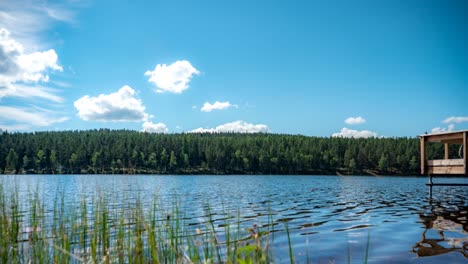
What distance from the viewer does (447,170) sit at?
57.9 feet

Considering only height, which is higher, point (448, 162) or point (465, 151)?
point (465, 151)

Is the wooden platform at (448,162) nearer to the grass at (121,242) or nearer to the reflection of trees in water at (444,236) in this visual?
the reflection of trees in water at (444,236)

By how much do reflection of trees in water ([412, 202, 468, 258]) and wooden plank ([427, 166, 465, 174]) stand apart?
3528 mm

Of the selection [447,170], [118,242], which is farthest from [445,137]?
[118,242]

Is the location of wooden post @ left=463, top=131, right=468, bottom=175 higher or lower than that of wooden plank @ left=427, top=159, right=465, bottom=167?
higher

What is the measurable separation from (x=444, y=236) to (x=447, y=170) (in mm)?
9234

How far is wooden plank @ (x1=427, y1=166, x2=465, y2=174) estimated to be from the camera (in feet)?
55.0

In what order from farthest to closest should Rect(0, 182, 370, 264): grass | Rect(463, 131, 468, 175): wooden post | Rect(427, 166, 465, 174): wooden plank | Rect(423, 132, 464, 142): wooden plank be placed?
Rect(423, 132, 464, 142): wooden plank
Rect(427, 166, 465, 174): wooden plank
Rect(463, 131, 468, 175): wooden post
Rect(0, 182, 370, 264): grass

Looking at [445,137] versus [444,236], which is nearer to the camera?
[444,236]

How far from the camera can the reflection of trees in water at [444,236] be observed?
8.00 metres

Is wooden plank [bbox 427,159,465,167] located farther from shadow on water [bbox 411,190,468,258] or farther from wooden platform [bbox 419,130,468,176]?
shadow on water [bbox 411,190,468,258]

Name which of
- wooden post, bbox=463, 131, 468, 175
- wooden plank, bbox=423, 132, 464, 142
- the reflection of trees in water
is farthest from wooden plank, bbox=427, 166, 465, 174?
the reflection of trees in water

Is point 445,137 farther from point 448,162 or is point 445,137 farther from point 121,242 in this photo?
point 121,242

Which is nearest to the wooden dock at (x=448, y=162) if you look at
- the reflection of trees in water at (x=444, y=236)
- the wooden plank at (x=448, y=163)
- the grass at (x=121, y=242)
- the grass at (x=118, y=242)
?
the wooden plank at (x=448, y=163)
